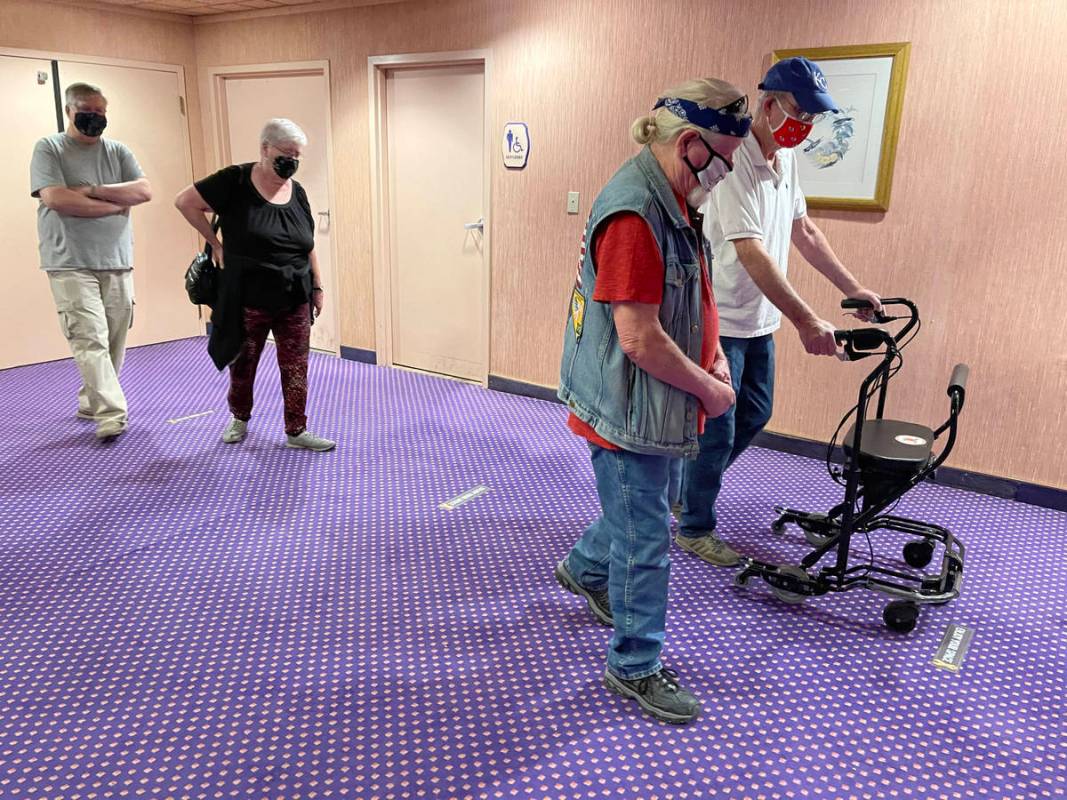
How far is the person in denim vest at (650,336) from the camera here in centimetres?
171

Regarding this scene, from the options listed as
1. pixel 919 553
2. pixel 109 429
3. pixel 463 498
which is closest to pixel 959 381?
pixel 919 553

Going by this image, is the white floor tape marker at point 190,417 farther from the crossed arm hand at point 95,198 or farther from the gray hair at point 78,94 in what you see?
the gray hair at point 78,94

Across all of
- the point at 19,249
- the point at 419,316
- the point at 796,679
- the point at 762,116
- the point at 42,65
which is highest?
the point at 42,65

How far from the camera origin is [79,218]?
382cm

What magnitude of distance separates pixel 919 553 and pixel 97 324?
A: 3.81 metres

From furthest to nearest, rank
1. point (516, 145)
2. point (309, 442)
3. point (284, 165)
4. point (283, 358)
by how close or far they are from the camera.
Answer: point (516, 145)
point (309, 442)
point (283, 358)
point (284, 165)

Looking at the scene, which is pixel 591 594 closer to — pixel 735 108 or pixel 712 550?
pixel 712 550

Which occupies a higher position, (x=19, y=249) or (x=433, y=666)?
(x=19, y=249)

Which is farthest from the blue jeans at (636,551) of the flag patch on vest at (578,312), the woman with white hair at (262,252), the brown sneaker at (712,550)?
the woman with white hair at (262,252)

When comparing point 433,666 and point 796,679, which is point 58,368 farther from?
point 796,679

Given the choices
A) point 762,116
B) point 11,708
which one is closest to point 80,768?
point 11,708

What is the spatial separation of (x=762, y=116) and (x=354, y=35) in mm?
3635

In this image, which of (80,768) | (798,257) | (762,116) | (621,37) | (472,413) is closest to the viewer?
(80,768)

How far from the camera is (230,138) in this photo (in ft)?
20.0
